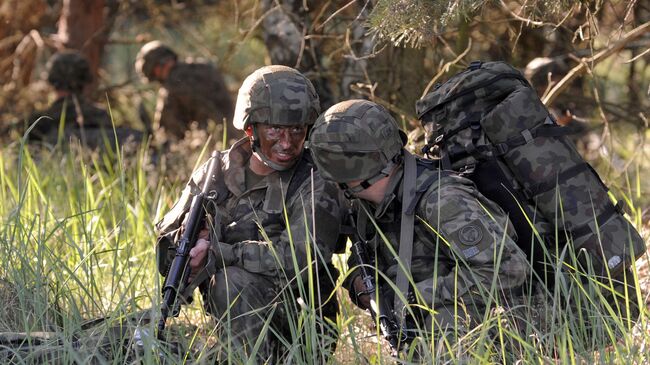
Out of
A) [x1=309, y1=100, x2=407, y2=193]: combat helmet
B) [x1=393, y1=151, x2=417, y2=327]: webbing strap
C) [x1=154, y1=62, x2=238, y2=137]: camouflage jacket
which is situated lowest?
[x1=154, y1=62, x2=238, y2=137]: camouflage jacket

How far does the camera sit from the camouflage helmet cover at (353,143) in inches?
133

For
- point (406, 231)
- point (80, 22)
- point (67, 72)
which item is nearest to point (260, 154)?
point (406, 231)

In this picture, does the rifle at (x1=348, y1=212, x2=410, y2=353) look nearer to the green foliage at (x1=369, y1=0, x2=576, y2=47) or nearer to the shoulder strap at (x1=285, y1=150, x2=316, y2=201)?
the shoulder strap at (x1=285, y1=150, x2=316, y2=201)

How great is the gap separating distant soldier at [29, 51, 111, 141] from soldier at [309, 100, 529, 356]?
16.7ft

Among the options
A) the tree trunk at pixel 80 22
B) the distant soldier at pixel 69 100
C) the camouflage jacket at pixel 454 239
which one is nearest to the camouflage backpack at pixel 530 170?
the camouflage jacket at pixel 454 239

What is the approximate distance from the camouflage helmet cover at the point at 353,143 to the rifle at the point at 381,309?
0.94ft

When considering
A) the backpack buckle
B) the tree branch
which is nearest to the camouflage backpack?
the backpack buckle

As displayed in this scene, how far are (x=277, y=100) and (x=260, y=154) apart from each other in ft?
0.75

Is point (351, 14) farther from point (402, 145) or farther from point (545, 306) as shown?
point (545, 306)

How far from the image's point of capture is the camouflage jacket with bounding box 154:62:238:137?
869cm

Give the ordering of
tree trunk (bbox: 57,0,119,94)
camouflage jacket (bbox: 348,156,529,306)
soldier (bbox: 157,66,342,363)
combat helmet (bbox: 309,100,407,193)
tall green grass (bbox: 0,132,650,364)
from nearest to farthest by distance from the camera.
Answer: tall green grass (bbox: 0,132,650,364), camouflage jacket (bbox: 348,156,529,306), combat helmet (bbox: 309,100,407,193), soldier (bbox: 157,66,342,363), tree trunk (bbox: 57,0,119,94)

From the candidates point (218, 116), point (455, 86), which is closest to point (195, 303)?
point (455, 86)

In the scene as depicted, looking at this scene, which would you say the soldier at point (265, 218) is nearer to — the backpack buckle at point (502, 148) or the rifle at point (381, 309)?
the rifle at point (381, 309)

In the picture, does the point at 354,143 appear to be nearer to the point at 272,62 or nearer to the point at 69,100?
the point at 272,62
